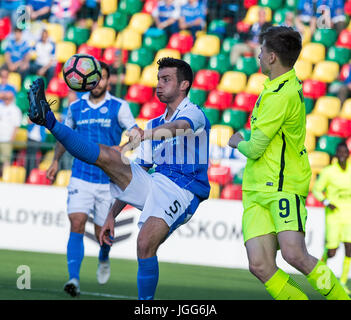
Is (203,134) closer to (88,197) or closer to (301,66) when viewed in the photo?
(88,197)

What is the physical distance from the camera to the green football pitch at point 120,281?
8.10 meters

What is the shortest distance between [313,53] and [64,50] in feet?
17.6

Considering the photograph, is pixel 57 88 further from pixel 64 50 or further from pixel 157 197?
pixel 157 197

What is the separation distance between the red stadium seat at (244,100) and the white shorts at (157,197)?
32.2 feet

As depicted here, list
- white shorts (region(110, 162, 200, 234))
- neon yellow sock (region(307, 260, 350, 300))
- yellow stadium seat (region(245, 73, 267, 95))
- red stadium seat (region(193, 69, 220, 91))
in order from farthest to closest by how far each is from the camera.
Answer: red stadium seat (region(193, 69, 220, 91)), yellow stadium seat (region(245, 73, 267, 95)), white shorts (region(110, 162, 200, 234)), neon yellow sock (region(307, 260, 350, 300))

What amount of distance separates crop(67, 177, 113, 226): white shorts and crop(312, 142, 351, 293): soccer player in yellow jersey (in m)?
3.91

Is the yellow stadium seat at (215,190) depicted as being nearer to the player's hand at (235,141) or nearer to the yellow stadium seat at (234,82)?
the yellow stadium seat at (234,82)

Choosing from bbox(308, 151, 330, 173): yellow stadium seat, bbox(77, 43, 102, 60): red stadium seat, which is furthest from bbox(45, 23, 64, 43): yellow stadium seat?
bbox(308, 151, 330, 173): yellow stadium seat

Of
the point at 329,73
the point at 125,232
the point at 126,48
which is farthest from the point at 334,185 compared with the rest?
the point at 126,48

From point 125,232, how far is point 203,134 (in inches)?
279

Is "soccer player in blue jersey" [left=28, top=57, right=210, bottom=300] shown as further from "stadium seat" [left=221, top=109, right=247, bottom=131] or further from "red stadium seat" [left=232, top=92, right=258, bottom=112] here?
"red stadium seat" [left=232, top=92, right=258, bottom=112]

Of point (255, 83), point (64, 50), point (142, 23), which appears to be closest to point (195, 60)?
point (255, 83)

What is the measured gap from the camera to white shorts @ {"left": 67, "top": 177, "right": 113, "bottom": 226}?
8.61 metres

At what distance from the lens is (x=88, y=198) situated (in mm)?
8680
